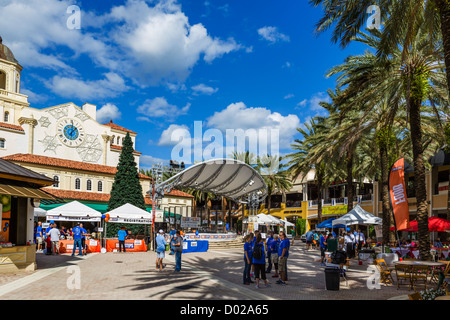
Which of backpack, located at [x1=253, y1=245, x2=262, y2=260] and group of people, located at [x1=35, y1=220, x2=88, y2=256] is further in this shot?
group of people, located at [x1=35, y1=220, x2=88, y2=256]

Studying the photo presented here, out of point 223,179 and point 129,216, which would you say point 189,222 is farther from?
Answer: point 223,179

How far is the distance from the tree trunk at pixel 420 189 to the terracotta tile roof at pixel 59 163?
35.8 meters

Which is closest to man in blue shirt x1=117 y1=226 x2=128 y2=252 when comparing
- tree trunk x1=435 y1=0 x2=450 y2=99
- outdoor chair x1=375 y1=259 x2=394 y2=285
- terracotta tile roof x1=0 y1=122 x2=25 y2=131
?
outdoor chair x1=375 y1=259 x2=394 y2=285

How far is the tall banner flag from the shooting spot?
15.4 meters

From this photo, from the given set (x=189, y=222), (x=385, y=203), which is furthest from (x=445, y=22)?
(x=189, y=222)

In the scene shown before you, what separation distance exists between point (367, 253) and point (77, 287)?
1427cm

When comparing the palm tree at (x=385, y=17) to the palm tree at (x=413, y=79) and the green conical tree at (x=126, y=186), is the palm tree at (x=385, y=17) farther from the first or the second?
the green conical tree at (x=126, y=186)

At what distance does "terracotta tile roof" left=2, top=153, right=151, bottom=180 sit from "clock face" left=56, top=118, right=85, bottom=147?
Answer: 2436mm

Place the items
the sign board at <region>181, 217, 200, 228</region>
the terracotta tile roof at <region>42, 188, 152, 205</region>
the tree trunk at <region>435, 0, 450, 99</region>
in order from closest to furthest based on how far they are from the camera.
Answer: the tree trunk at <region>435, 0, 450, 99</region>, the sign board at <region>181, 217, 200, 228</region>, the terracotta tile roof at <region>42, 188, 152, 205</region>

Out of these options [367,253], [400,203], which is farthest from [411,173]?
[400,203]

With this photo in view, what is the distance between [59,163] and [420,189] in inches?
1453

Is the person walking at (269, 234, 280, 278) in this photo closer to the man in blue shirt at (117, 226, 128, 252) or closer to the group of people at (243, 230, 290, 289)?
the group of people at (243, 230, 290, 289)
